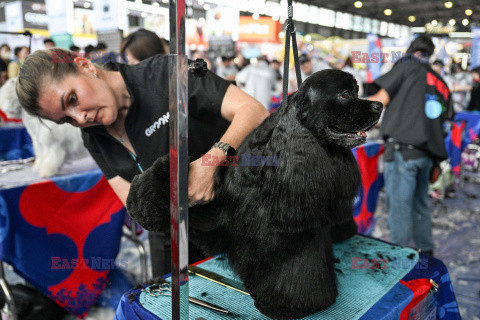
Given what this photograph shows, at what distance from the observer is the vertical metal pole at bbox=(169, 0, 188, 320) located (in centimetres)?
45

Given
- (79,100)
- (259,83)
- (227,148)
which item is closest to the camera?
(227,148)

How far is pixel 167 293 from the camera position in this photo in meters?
0.79

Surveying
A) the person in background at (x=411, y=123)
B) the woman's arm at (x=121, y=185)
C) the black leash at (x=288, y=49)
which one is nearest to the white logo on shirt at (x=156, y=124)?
the woman's arm at (x=121, y=185)

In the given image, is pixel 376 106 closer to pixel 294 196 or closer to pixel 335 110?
pixel 335 110

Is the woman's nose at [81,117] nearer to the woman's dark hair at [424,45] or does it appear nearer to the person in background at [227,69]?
the woman's dark hair at [424,45]

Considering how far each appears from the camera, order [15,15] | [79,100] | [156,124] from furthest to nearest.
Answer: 1. [15,15]
2. [156,124]
3. [79,100]

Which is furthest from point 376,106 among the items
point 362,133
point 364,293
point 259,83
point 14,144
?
point 259,83

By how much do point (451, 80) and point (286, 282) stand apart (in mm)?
6037

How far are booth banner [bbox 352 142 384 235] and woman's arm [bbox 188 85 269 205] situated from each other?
1413mm

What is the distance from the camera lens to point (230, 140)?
2.44 feet

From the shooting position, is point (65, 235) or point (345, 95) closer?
point (345, 95)

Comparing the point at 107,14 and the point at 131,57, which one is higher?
the point at 107,14

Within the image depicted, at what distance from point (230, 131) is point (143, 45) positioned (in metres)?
1.21

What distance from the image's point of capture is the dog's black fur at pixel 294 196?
1.90ft
